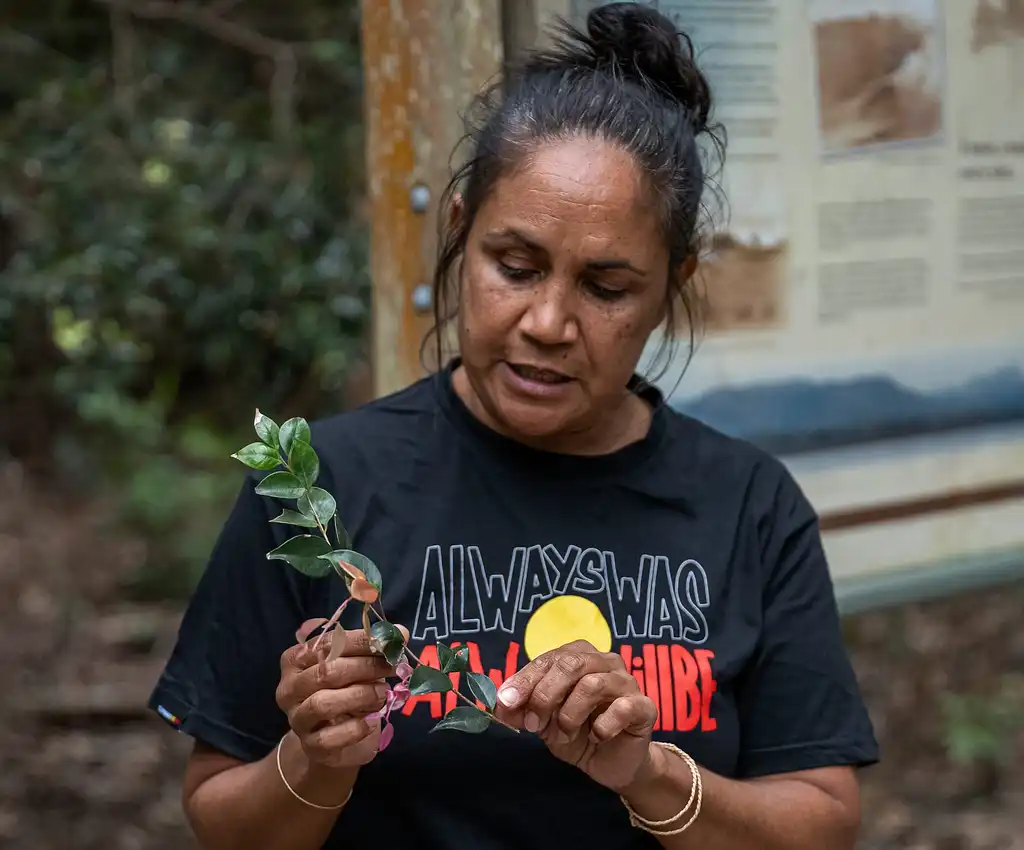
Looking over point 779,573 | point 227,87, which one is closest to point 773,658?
point 779,573

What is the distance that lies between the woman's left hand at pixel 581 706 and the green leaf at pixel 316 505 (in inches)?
9.7

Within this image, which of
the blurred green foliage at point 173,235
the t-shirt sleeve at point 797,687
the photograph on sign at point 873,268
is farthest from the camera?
the blurred green foliage at point 173,235

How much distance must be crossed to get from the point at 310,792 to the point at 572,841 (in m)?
0.34

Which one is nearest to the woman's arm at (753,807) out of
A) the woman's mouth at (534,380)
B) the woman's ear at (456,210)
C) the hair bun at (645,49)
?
the woman's mouth at (534,380)

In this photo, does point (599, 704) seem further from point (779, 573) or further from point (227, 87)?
point (227, 87)

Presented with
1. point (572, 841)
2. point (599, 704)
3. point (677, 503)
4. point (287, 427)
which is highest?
point (287, 427)

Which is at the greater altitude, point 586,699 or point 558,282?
point 558,282

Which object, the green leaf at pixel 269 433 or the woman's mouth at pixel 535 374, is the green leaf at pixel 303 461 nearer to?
the green leaf at pixel 269 433

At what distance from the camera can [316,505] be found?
3.76ft

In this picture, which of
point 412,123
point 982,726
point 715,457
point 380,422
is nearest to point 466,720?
point 380,422

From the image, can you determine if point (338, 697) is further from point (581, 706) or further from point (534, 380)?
point (534, 380)

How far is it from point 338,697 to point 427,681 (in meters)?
0.10

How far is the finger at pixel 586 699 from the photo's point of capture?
1.19 meters

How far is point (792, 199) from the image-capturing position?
227 centimetres
